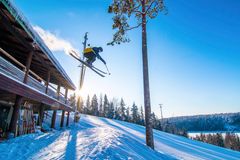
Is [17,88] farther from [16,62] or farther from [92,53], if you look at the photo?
[92,53]

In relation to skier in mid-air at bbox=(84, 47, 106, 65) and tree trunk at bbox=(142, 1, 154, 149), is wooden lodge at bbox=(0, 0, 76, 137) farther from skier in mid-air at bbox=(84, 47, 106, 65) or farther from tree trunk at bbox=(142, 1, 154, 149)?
tree trunk at bbox=(142, 1, 154, 149)

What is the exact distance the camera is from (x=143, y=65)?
8781mm

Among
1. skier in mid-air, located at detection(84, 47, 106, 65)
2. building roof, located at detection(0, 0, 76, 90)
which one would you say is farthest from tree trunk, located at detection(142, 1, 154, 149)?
building roof, located at detection(0, 0, 76, 90)

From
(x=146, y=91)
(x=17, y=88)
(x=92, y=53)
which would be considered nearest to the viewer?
(x=17, y=88)

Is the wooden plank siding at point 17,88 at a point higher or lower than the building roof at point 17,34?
lower

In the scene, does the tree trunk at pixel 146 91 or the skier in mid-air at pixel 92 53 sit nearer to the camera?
the tree trunk at pixel 146 91

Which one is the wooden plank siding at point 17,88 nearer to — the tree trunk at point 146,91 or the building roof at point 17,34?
the building roof at point 17,34

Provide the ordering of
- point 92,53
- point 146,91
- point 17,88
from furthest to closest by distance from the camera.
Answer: point 92,53, point 146,91, point 17,88

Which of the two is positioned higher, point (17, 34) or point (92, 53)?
point (92, 53)

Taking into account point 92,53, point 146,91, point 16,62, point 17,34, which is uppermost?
point 92,53

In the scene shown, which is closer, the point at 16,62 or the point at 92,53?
the point at 16,62

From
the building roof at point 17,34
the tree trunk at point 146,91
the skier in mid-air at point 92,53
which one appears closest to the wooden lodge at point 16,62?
the building roof at point 17,34

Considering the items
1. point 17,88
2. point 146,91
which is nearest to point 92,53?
point 146,91

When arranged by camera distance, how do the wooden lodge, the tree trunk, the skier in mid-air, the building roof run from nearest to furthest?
the building roof, the wooden lodge, the tree trunk, the skier in mid-air
